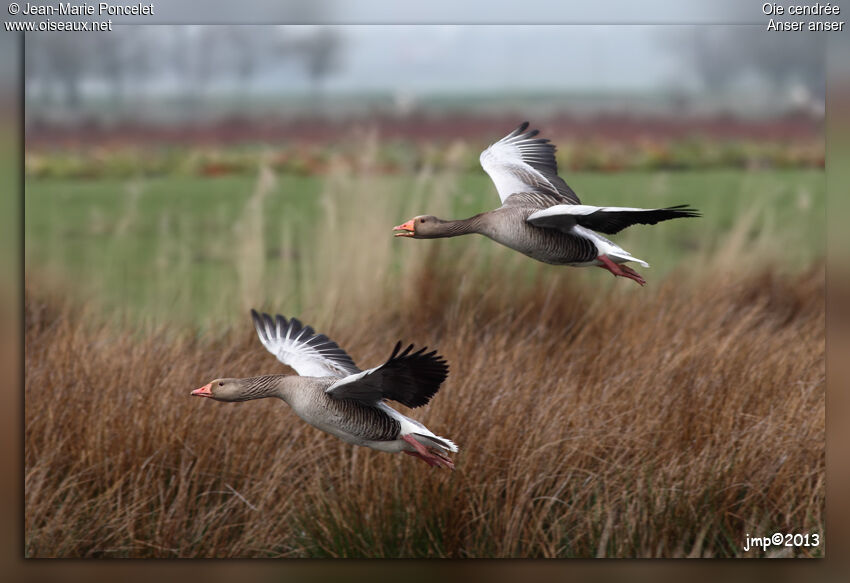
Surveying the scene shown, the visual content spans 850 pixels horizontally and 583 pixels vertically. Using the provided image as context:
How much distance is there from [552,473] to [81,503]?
8.77ft

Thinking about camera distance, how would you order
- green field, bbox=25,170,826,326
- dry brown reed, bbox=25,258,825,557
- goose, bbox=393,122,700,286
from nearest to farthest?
1. goose, bbox=393,122,700,286
2. dry brown reed, bbox=25,258,825,557
3. green field, bbox=25,170,826,326

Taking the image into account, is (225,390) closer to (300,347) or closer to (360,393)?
(300,347)

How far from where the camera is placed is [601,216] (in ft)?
14.4

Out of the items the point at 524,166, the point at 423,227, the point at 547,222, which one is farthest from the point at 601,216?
the point at 524,166

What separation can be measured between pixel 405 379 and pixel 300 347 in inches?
45.4

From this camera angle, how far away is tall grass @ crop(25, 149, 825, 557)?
17.9 feet

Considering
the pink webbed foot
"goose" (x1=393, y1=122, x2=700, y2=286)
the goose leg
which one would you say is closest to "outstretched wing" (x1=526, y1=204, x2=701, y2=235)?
"goose" (x1=393, y1=122, x2=700, y2=286)

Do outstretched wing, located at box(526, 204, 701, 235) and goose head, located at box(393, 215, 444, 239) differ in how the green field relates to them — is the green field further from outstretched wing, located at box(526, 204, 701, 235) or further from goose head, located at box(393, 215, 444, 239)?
outstretched wing, located at box(526, 204, 701, 235)

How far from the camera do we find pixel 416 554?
546 cm

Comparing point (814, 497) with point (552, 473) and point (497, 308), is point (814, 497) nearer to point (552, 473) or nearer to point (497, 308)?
point (552, 473)

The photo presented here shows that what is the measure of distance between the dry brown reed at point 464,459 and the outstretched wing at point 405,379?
124 cm

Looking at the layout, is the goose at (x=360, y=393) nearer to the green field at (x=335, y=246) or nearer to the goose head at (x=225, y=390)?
the goose head at (x=225, y=390)

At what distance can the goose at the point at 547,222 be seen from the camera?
436 cm

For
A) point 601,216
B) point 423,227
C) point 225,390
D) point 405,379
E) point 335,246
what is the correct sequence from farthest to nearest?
1. point 335,246
2. point 423,227
3. point 225,390
4. point 601,216
5. point 405,379
